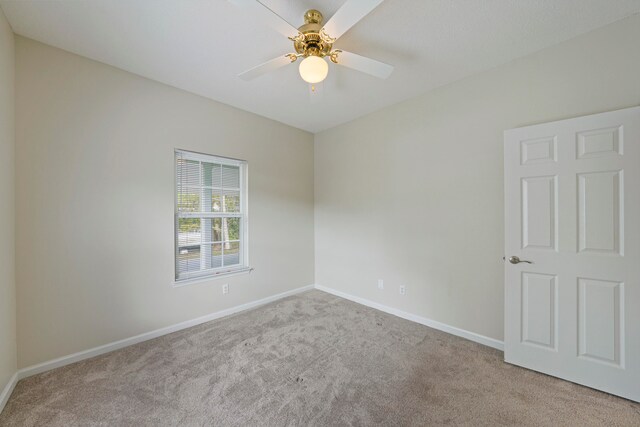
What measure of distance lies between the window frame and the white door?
2.88 m

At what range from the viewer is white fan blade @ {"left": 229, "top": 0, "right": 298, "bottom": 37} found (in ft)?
4.31

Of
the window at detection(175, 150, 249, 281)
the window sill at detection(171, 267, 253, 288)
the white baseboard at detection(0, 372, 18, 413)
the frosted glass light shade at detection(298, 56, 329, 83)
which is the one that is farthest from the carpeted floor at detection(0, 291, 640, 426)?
the frosted glass light shade at detection(298, 56, 329, 83)

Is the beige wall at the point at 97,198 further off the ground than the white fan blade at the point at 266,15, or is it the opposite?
the white fan blade at the point at 266,15

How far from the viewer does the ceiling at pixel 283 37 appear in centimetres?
165

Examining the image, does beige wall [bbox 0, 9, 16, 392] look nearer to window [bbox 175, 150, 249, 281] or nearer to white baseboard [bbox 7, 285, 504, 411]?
white baseboard [bbox 7, 285, 504, 411]

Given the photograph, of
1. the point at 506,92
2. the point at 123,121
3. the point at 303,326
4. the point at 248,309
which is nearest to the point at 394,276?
the point at 303,326

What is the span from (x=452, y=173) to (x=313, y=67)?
1851 mm

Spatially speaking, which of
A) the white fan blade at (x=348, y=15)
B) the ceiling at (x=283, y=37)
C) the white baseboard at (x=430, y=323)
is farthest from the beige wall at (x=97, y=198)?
the white fan blade at (x=348, y=15)

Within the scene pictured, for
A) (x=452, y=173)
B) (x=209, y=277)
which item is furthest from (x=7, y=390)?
(x=452, y=173)

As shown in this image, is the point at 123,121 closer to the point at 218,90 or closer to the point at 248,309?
the point at 218,90

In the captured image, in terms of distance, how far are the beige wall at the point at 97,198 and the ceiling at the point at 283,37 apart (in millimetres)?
256

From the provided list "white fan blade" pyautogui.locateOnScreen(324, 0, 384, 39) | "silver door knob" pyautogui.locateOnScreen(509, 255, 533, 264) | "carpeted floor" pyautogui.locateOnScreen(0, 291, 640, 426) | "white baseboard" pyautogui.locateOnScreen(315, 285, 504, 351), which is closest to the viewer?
"white fan blade" pyautogui.locateOnScreen(324, 0, 384, 39)

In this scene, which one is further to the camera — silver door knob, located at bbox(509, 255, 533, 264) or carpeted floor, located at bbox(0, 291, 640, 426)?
silver door knob, located at bbox(509, 255, 533, 264)

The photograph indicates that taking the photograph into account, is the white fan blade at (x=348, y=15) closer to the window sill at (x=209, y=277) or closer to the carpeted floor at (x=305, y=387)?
the carpeted floor at (x=305, y=387)
